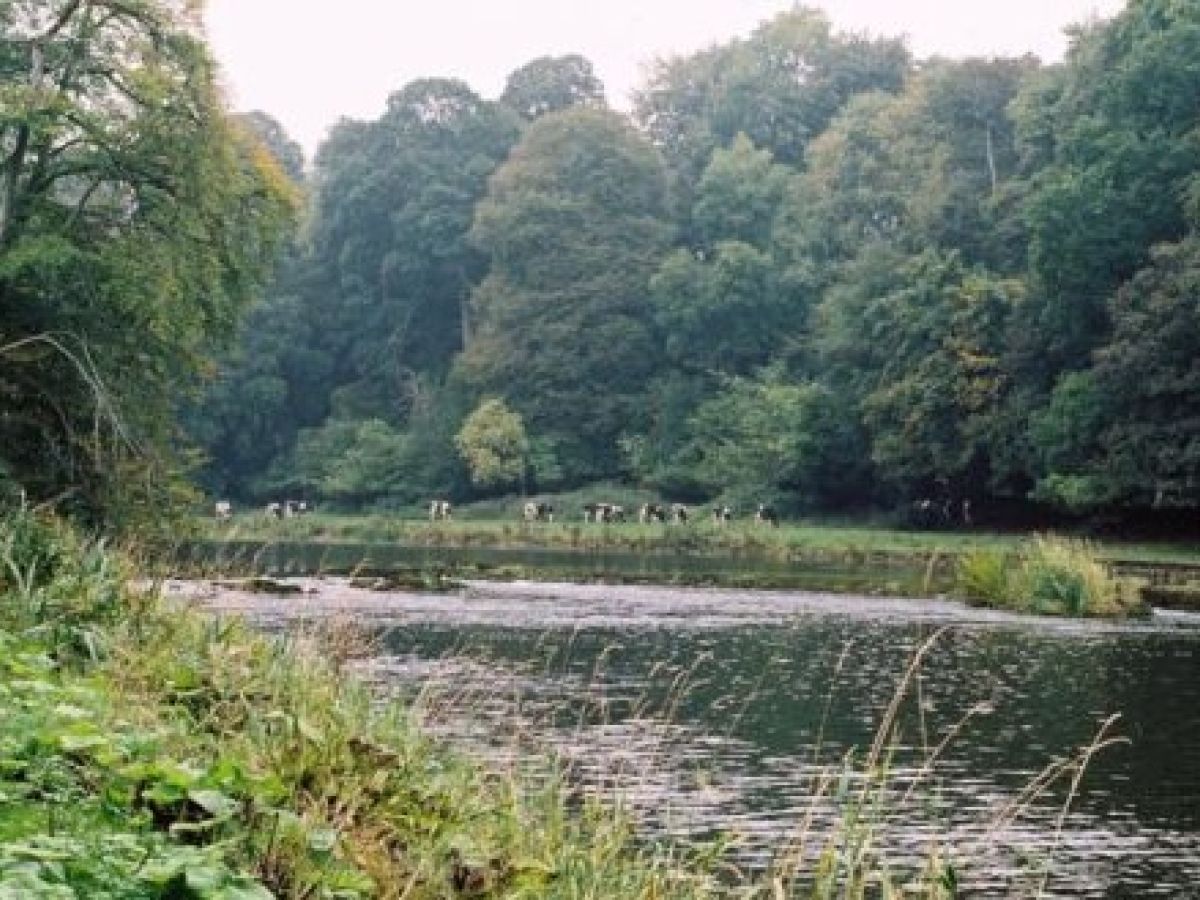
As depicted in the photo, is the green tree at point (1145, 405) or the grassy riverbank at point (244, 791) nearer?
the grassy riverbank at point (244, 791)

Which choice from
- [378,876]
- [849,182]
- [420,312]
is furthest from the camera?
[420,312]

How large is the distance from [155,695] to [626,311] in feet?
222

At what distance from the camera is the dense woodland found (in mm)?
25094

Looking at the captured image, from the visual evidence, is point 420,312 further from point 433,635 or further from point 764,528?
point 433,635

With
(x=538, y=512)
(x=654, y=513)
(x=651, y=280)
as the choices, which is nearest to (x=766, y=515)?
(x=654, y=513)

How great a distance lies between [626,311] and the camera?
74688 millimetres

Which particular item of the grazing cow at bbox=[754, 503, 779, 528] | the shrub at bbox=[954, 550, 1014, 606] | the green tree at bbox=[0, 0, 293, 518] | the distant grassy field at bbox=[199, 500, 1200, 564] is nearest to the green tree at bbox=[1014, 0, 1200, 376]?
the distant grassy field at bbox=[199, 500, 1200, 564]

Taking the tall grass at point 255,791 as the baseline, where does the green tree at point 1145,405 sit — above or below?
above

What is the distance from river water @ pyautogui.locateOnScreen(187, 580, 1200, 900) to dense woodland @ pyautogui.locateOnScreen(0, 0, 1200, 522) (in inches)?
244

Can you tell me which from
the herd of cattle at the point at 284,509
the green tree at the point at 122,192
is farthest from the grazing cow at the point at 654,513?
the green tree at the point at 122,192

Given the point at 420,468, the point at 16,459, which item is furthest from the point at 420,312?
the point at 16,459

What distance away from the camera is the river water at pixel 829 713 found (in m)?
10.8

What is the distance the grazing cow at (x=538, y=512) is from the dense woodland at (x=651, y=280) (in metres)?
3.25

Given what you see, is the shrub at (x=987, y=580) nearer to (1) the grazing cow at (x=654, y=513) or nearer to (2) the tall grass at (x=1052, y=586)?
(2) the tall grass at (x=1052, y=586)
